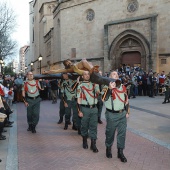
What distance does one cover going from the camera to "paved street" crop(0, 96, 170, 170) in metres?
5.49

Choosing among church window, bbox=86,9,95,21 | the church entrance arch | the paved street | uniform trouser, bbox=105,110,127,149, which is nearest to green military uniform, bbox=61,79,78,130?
the paved street

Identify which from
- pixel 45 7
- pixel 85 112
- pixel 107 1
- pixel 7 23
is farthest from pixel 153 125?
pixel 45 7

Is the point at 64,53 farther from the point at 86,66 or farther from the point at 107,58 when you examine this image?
the point at 86,66

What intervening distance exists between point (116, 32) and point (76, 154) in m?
19.9

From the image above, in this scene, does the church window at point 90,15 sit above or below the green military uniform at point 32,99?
above

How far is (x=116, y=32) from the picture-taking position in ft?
81.5

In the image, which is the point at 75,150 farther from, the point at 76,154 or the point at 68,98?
the point at 68,98

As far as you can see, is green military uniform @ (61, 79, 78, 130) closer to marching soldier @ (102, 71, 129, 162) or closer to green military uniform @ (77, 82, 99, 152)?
green military uniform @ (77, 82, 99, 152)

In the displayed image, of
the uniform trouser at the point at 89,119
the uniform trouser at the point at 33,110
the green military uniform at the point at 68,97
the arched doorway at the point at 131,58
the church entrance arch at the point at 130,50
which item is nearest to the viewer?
the uniform trouser at the point at 89,119

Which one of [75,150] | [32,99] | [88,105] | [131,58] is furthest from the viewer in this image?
[131,58]

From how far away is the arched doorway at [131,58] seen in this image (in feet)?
81.9

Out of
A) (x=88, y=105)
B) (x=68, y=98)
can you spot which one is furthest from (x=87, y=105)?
(x=68, y=98)

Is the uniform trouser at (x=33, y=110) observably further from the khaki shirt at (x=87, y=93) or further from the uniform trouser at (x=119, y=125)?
the uniform trouser at (x=119, y=125)

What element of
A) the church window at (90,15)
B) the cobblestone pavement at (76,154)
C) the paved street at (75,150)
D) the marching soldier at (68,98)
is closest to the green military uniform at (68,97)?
the marching soldier at (68,98)
